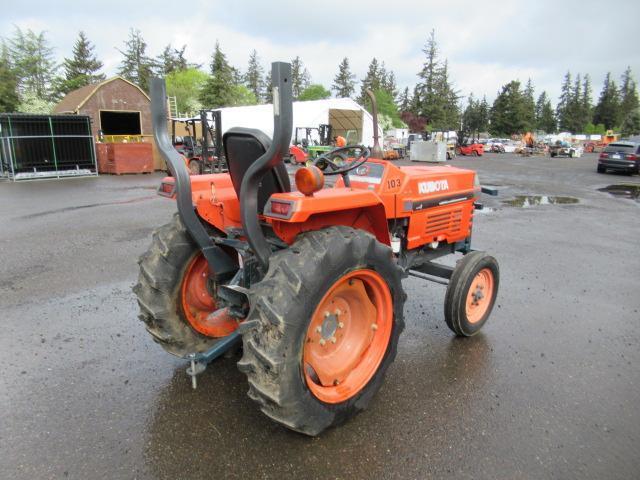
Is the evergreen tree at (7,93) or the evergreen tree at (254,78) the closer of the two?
the evergreen tree at (7,93)

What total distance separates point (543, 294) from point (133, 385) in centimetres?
425

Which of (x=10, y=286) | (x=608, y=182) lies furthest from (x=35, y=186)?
(x=608, y=182)

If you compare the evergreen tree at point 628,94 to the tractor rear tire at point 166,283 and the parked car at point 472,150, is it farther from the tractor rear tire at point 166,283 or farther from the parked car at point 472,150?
the tractor rear tire at point 166,283

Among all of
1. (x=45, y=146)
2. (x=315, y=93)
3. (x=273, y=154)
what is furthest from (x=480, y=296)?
(x=315, y=93)

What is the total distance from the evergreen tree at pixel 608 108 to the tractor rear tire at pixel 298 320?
10240cm

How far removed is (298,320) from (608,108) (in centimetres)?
10611

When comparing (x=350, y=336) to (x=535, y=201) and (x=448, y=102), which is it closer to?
(x=535, y=201)

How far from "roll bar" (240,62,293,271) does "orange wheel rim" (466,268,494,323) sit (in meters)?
2.20

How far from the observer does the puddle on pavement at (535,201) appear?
11797 mm

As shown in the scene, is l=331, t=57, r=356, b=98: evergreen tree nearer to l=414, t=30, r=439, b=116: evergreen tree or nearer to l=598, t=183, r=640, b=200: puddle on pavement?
l=414, t=30, r=439, b=116: evergreen tree

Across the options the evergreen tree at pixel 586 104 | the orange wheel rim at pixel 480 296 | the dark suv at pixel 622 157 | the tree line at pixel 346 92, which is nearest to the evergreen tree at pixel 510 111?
the tree line at pixel 346 92

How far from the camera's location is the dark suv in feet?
66.8

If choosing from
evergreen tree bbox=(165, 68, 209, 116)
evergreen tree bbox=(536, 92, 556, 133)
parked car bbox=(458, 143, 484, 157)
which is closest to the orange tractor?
parked car bbox=(458, 143, 484, 157)

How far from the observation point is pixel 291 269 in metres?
2.23
